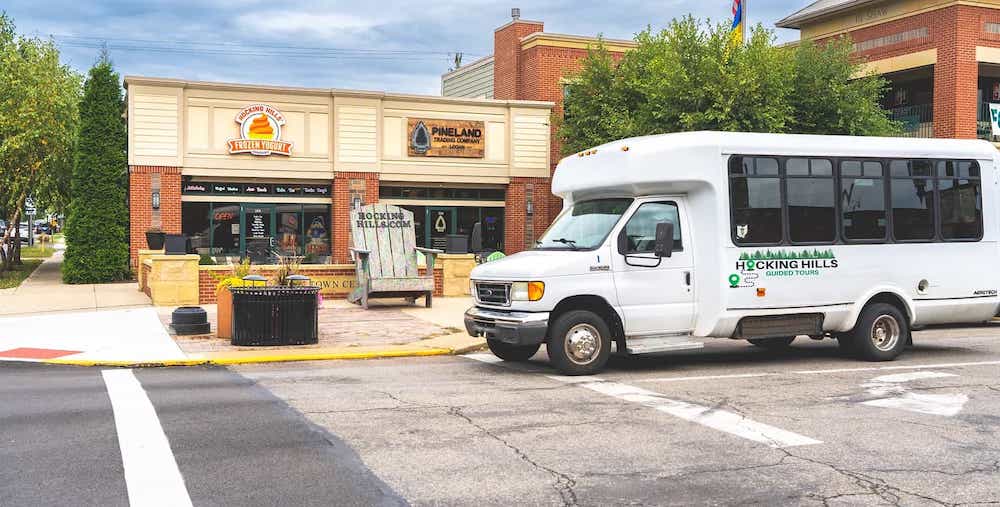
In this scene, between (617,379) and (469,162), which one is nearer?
(617,379)

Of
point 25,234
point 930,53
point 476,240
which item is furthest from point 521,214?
point 25,234

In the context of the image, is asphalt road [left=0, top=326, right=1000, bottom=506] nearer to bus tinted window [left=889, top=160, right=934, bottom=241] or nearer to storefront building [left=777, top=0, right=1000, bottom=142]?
bus tinted window [left=889, top=160, right=934, bottom=241]

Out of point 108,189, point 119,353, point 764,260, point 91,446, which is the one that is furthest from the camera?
point 108,189

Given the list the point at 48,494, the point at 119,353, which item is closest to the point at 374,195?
the point at 119,353

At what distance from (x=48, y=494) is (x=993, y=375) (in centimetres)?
965

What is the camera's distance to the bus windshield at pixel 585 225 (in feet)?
35.2

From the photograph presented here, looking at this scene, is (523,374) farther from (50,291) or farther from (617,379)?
(50,291)

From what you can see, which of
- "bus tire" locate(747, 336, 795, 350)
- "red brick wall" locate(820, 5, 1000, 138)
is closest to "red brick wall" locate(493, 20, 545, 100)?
"red brick wall" locate(820, 5, 1000, 138)

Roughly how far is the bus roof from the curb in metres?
2.97

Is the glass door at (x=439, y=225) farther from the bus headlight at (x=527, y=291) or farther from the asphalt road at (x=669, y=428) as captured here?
the bus headlight at (x=527, y=291)

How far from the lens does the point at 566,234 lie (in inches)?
438

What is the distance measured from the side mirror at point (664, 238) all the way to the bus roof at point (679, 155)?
2.11 ft

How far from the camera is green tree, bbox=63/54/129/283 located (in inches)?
942

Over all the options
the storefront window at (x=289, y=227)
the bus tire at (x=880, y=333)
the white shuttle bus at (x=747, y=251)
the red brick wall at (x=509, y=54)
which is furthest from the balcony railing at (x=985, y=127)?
the storefront window at (x=289, y=227)
